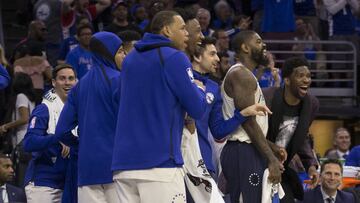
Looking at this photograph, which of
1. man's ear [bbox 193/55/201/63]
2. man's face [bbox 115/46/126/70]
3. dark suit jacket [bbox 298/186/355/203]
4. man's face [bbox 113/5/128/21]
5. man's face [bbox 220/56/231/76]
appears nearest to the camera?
man's face [bbox 115/46/126/70]

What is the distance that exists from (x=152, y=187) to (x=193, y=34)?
1.82 meters

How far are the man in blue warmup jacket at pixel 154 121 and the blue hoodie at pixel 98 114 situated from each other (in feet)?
2.06

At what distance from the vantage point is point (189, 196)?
28.6 ft

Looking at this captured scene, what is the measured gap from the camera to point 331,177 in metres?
11.7

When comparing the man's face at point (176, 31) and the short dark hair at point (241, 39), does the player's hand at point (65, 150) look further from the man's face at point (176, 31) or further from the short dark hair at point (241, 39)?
the man's face at point (176, 31)

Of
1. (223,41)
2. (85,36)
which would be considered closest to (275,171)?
(85,36)

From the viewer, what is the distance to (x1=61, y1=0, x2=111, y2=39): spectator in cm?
1766

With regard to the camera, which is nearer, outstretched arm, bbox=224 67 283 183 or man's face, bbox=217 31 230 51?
outstretched arm, bbox=224 67 283 183

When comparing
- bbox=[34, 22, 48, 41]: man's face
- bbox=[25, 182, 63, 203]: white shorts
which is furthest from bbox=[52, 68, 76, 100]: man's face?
bbox=[34, 22, 48, 41]: man's face

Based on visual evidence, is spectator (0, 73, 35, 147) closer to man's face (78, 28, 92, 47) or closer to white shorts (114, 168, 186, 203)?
man's face (78, 28, 92, 47)

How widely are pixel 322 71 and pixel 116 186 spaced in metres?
10.2

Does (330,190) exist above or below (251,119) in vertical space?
below

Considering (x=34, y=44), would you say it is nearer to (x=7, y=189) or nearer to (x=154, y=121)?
(x=7, y=189)

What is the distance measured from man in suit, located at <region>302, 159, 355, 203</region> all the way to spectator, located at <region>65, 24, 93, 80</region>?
4.13 metres
